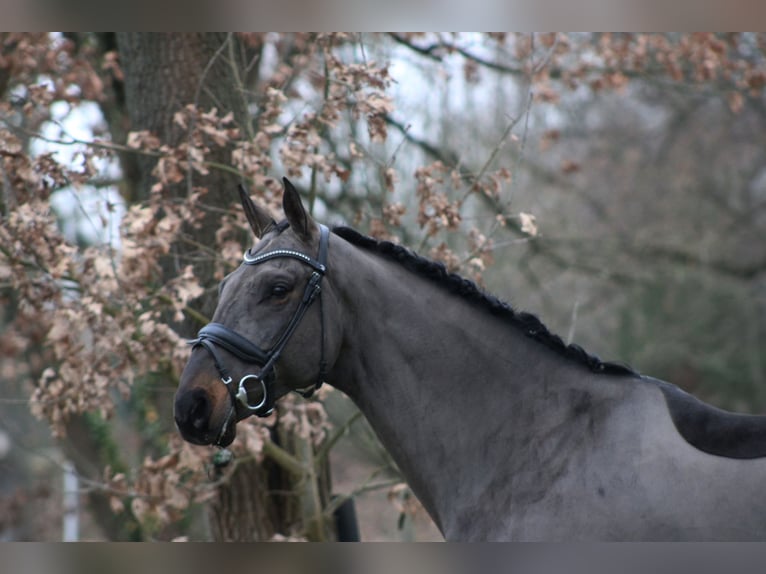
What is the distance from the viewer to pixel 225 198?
6352 millimetres

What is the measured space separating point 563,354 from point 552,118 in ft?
50.9

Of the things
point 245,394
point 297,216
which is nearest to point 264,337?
point 245,394

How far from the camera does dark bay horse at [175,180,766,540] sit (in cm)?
317

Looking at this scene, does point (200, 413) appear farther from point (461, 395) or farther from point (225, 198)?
point (225, 198)

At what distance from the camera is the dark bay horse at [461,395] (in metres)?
3.17

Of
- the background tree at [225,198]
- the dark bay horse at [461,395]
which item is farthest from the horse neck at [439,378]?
the background tree at [225,198]

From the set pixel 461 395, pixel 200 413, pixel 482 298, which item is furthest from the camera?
pixel 482 298

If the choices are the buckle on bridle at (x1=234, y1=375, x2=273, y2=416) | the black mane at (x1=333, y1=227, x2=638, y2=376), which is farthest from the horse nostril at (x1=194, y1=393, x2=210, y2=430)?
the black mane at (x1=333, y1=227, x2=638, y2=376)

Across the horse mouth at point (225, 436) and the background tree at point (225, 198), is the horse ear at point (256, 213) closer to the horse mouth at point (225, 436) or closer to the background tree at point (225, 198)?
the horse mouth at point (225, 436)

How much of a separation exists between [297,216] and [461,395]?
3.13ft

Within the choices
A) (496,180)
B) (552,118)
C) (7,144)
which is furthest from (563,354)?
(552,118)

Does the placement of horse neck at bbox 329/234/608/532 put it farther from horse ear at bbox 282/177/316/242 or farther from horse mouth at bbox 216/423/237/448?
horse mouth at bbox 216/423/237/448

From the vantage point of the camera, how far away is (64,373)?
5.54 metres
